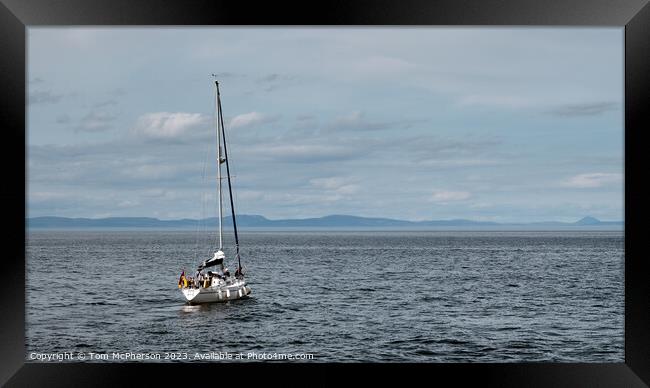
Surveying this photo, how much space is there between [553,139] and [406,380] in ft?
280

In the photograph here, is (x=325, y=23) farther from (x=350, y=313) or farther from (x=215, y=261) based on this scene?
(x=350, y=313)

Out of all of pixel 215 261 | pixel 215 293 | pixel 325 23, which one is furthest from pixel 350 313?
pixel 325 23

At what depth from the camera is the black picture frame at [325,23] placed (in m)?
6.44

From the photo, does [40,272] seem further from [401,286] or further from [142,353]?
[142,353]

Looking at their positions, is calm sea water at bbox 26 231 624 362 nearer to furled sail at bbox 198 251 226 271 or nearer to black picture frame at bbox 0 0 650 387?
furled sail at bbox 198 251 226 271

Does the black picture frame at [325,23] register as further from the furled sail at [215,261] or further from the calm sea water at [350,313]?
the furled sail at [215,261]

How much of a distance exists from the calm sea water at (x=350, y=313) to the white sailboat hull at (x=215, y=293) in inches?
15.2

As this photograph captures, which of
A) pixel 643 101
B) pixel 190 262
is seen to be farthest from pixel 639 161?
pixel 190 262

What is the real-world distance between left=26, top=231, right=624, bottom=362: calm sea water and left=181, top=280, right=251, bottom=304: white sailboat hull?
39 centimetres

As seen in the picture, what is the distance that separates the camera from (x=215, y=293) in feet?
77.9

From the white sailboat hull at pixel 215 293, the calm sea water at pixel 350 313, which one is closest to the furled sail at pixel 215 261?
the calm sea water at pixel 350 313

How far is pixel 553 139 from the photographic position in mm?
87312

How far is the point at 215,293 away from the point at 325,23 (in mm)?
18070

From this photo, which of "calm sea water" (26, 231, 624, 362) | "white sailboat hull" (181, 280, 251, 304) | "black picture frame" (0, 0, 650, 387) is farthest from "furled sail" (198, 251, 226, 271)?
"black picture frame" (0, 0, 650, 387)
